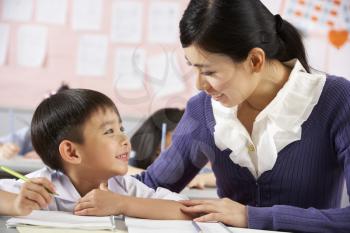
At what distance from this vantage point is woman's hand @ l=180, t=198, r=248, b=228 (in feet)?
3.40

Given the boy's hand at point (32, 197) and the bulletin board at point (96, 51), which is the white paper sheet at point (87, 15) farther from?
the boy's hand at point (32, 197)

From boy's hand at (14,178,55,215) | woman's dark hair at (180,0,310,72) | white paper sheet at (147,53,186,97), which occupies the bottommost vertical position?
white paper sheet at (147,53,186,97)

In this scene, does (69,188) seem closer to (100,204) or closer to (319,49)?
(100,204)

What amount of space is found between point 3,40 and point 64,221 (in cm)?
312

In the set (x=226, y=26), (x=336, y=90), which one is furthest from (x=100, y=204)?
(x=336, y=90)

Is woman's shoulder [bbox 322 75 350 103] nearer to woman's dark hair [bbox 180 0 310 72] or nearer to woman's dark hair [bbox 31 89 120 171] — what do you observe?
woman's dark hair [bbox 180 0 310 72]

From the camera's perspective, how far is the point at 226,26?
3.89ft

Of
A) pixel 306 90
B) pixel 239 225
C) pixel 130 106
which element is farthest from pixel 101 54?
pixel 239 225

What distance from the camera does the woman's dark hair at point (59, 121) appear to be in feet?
4.14

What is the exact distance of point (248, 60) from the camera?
1240mm

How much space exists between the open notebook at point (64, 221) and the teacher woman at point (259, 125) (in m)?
0.20

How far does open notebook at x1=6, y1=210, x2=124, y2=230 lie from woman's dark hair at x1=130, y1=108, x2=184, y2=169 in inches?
62.4

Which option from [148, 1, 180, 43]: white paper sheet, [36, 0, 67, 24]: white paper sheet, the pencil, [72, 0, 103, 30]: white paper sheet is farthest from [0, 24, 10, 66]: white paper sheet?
the pencil

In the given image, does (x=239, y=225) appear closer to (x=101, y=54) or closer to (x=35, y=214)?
(x=35, y=214)
